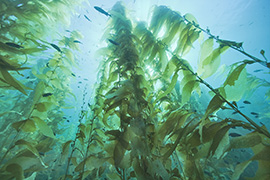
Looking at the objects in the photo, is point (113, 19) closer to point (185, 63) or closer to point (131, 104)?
point (185, 63)

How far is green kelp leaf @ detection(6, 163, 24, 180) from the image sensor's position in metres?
0.68

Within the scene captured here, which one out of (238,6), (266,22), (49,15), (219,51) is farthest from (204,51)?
(266,22)

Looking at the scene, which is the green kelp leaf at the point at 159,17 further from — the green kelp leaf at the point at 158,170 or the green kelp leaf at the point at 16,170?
the green kelp leaf at the point at 16,170

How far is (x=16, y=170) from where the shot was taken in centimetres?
69

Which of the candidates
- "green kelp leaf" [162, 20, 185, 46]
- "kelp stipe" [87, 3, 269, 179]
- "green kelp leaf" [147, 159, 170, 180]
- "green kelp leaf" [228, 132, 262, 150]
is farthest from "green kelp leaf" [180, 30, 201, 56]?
"green kelp leaf" [147, 159, 170, 180]

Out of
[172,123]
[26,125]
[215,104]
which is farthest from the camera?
[26,125]

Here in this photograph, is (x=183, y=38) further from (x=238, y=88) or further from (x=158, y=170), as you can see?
(x=158, y=170)

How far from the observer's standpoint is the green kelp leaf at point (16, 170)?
0.68 meters

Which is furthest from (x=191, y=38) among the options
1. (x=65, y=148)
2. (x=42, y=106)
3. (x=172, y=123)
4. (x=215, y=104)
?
(x=65, y=148)

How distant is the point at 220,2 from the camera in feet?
69.8

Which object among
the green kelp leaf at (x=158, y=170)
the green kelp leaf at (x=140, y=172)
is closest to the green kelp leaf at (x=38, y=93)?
the green kelp leaf at (x=140, y=172)

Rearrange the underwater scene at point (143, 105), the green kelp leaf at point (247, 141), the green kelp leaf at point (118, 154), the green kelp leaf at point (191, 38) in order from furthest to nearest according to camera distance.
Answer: the green kelp leaf at point (191, 38) < the green kelp leaf at point (118, 154) < the underwater scene at point (143, 105) < the green kelp leaf at point (247, 141)

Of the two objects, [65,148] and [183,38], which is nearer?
[183,38]

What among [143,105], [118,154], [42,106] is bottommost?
[42,106]
